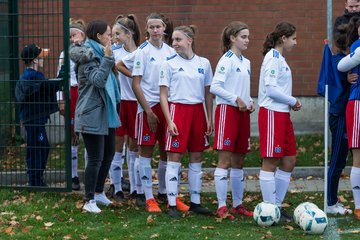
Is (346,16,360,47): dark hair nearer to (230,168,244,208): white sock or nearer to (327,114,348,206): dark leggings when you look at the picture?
(327,114,348,206): dark leggings

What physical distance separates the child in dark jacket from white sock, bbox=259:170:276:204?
2.72 m

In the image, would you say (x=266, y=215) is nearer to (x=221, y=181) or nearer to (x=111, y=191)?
(x=221, y=181)

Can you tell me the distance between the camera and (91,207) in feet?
32.0

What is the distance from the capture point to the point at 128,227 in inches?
356

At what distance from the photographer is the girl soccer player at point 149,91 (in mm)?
9922

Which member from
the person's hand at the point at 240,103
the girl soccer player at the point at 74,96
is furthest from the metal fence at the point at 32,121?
the person's hand at the point at 240,103

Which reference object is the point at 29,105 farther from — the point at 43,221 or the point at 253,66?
the point at 253,66

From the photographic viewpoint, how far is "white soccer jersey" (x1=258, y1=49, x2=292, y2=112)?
9.23 meters

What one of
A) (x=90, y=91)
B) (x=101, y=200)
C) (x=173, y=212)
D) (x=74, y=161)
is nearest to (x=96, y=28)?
(x=90, y=91)

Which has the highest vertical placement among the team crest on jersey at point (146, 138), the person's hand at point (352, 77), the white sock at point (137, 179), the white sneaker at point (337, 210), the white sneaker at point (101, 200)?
the person's hand at point (352, 77)

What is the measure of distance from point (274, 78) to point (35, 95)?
3.02m

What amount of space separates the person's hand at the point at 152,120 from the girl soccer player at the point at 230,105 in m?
0.69

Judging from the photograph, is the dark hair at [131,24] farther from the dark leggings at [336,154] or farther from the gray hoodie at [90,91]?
the dark leggings at [336,154]

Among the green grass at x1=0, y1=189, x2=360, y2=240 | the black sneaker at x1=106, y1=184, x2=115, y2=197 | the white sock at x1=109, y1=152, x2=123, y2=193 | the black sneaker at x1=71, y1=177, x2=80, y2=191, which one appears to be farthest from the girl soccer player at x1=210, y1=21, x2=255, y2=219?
the black sneaker at x1=71, y1=177, x2=80, y2=191
